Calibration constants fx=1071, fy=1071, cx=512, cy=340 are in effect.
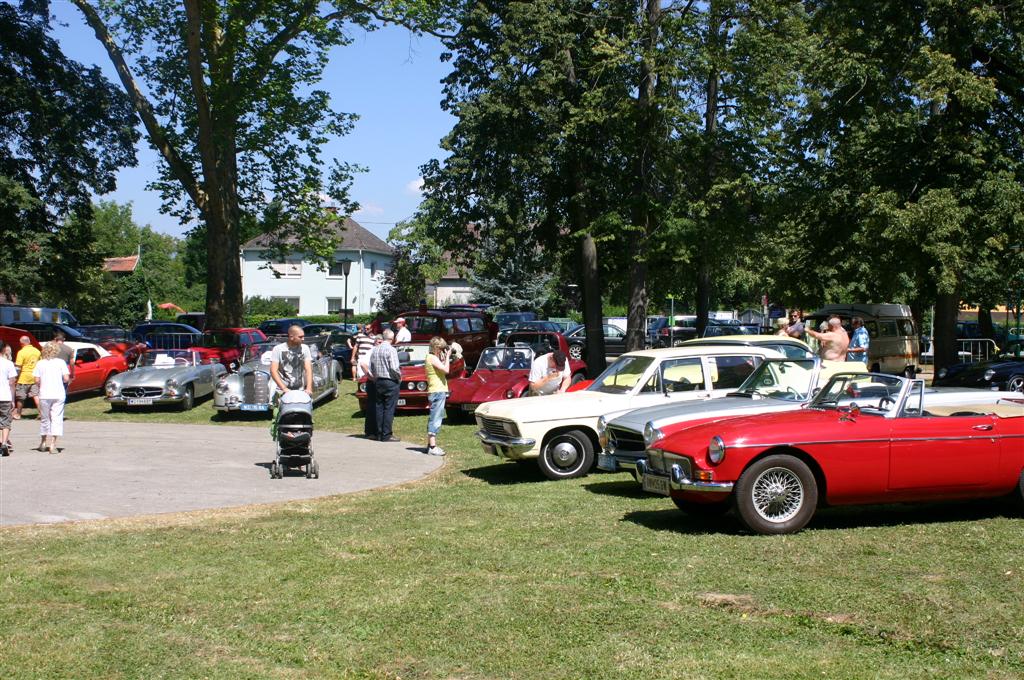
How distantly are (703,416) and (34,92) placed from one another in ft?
112

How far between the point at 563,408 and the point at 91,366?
16.9m

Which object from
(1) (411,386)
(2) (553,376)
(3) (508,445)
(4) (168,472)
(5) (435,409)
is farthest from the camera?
(1) (411,386)

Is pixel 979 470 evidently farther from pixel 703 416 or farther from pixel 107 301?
pixel 107 301

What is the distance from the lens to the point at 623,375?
14062 mm

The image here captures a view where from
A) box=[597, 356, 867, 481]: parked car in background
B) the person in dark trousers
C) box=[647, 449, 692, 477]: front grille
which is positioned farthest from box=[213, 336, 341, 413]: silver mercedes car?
box=[647, 449, 692, 477]: front grille

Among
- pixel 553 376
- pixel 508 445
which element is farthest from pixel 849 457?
pixel 553 376

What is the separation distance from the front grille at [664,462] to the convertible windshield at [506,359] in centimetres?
1041

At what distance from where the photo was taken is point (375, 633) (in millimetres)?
6367

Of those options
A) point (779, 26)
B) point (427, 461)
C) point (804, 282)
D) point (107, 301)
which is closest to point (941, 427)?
point (427, 461)

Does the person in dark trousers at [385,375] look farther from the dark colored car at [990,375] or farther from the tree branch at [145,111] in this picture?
the tree branch at [145,111]

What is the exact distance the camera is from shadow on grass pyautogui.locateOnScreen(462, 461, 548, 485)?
13656 millimetres

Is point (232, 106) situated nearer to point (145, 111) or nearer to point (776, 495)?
point (145, 111)

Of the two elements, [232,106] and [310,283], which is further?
[310,283]

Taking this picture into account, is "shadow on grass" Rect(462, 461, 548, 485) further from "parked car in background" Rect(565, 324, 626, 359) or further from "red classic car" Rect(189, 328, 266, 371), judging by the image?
"parked car in background" Rect(565, 324, 626, 359)
